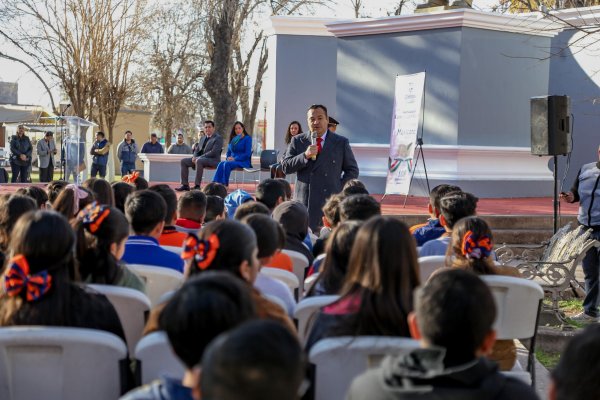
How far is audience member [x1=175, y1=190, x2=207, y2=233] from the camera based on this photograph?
20.1 feet

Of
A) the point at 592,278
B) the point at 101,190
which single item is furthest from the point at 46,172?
the point at 592,278

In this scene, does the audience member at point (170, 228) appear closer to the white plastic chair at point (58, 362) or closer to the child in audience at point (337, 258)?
the child in audience at point (337, 258)

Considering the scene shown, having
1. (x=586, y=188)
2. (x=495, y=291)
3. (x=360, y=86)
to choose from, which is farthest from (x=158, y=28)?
(x=495, y=291)

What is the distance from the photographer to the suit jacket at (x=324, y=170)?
8.55 meters

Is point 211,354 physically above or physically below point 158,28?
below

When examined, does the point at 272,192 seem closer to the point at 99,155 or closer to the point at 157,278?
the point at 157,278

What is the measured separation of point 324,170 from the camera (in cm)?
858

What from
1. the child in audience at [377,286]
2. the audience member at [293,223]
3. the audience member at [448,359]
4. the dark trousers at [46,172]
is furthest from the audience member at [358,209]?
the dark trousers at [46,172]

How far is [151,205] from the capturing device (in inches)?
197

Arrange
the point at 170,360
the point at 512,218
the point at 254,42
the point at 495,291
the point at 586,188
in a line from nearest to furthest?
the point at 170,360 < the point at 495,291 < the point at 586,188 < the point at 512,218 < the point at 254,42

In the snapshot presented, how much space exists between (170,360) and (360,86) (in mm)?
13548

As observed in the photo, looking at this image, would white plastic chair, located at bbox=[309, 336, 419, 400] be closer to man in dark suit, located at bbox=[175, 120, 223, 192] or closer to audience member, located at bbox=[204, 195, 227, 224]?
audience member, located at bbox=[204, 195, 227, 224]

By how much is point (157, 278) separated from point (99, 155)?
1831 cm

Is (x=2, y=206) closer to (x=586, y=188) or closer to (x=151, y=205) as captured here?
(x=151, y=205)
